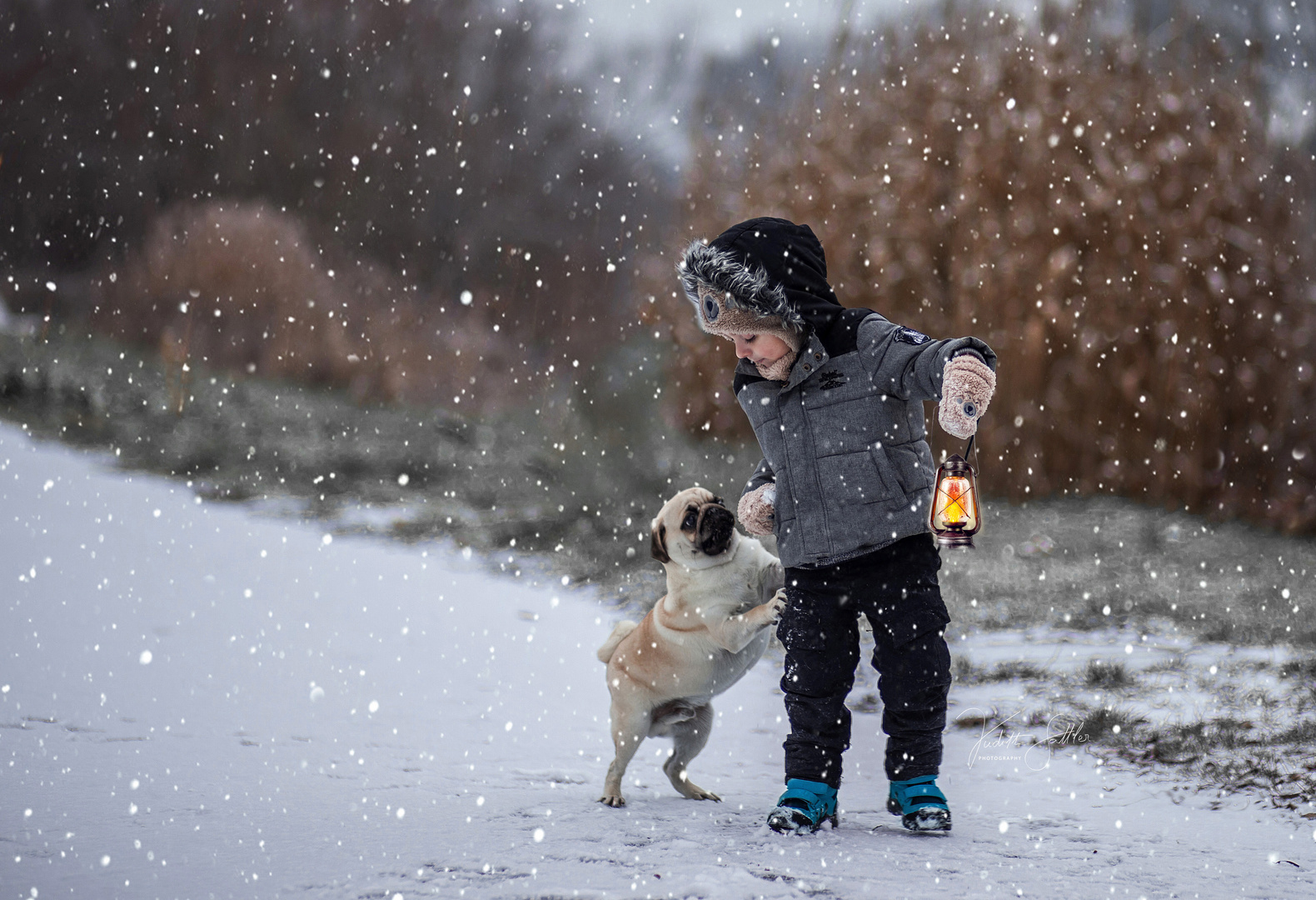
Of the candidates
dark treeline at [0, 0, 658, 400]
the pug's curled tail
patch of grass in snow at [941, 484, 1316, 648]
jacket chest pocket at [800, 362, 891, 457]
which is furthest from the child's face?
dark treeline at [0, 0, 658, 400]

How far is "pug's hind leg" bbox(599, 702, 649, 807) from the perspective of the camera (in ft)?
9.38

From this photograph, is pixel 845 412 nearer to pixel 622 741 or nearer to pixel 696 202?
pixel 622 741

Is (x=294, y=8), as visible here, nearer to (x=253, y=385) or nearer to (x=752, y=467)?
(x=253, y=385)

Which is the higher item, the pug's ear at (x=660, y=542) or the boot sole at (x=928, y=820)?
the pug's ear at (x=660, y=542)

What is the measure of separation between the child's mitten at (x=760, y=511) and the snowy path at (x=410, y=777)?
771mm

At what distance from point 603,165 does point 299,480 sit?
11.3 metres

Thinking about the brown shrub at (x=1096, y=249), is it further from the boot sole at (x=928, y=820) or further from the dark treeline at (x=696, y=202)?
the boot sole at (x=928, y=820)

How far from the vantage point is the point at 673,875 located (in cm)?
218

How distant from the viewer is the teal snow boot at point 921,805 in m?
2.60

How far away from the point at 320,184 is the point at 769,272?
1471 cm

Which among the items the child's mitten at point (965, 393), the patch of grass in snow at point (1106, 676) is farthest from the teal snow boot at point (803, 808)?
the patch of grass in snow at point (1106, 676)

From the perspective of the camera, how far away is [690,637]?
2852 millimetres

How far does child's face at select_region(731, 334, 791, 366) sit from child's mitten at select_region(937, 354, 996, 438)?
1.65 ft

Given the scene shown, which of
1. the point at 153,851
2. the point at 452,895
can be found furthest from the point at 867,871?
the point at 153,851
